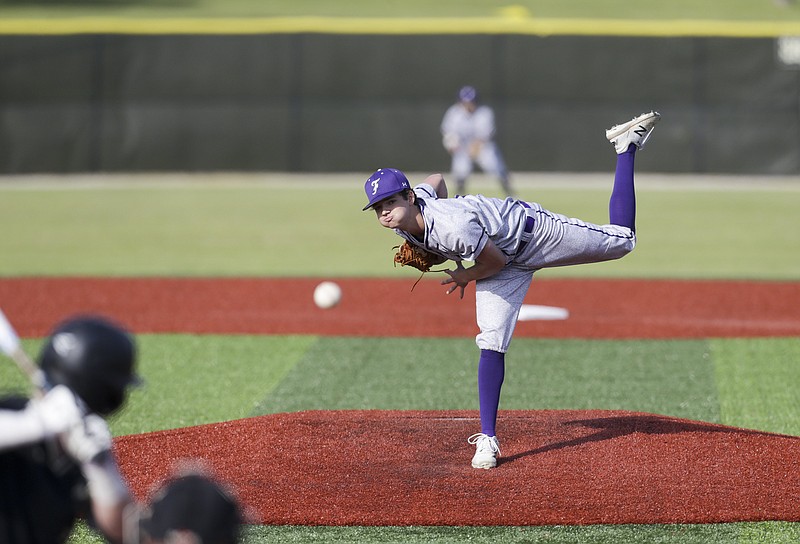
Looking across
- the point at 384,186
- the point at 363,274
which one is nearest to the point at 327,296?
the point at 363,274

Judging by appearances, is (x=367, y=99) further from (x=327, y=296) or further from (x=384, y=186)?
(x=384, y=186)

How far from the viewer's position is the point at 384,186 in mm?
5633

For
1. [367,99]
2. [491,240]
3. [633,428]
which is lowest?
[633,428]

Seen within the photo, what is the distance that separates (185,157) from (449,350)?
1583 cm

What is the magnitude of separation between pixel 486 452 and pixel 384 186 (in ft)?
5.02

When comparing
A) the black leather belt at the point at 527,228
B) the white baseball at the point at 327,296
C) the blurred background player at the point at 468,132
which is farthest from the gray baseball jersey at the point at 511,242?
the blurred background player at the point at 468,132

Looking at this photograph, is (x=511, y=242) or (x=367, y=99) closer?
(x=511, y=242)

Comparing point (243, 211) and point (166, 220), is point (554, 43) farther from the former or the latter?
point (166, 220)

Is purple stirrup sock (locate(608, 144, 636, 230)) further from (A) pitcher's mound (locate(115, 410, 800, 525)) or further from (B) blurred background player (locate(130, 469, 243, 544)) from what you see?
(B) blurred background player (locate(130, 469, 243, 544))

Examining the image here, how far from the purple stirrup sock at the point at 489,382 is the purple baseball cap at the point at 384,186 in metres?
1.10

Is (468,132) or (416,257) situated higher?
(468,132)

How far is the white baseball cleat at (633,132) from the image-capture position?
656cm

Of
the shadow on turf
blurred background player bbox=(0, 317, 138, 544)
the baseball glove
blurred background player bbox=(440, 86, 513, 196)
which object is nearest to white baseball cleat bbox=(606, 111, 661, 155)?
the baseball glove

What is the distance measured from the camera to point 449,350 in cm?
972
